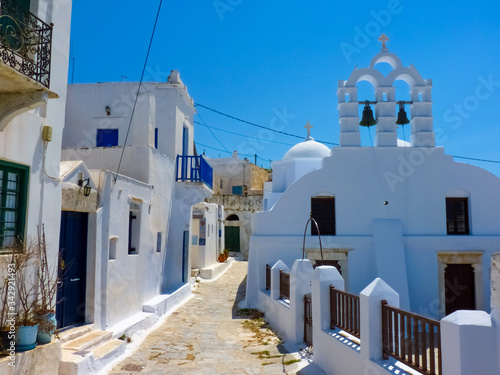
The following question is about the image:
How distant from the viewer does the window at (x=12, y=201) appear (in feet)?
17.1

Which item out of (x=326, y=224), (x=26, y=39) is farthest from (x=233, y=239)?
(x=26, y=39)

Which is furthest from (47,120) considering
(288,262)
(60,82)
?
(288,262)

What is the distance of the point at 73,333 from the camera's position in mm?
6672

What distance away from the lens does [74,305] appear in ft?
23.5

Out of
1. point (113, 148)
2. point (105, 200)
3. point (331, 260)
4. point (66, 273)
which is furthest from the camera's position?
point (331, 260)

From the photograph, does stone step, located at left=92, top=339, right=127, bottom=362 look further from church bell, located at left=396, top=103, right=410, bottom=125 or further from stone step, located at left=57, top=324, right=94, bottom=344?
church bell, located at left=396, top=103, right=410, bottom=125

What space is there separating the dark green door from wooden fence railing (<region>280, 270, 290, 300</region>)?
743 inches

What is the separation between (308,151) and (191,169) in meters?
6.68

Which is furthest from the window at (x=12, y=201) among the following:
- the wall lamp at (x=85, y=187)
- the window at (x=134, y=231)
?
the window at (x=134, y=231)

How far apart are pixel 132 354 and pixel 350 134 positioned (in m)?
8.69

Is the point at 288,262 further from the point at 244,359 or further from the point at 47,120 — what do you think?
the point at 47,120

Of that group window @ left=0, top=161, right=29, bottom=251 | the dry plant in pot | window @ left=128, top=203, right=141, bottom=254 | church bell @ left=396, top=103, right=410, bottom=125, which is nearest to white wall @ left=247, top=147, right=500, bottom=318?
church bell @ left=396, top=103, right=410, bottom=125

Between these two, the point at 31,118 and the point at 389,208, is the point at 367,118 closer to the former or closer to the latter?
the point at 389,208

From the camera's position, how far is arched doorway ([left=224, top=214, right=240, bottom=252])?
29.0 m
